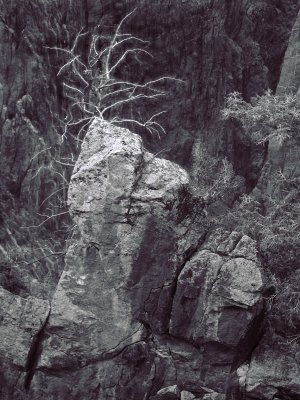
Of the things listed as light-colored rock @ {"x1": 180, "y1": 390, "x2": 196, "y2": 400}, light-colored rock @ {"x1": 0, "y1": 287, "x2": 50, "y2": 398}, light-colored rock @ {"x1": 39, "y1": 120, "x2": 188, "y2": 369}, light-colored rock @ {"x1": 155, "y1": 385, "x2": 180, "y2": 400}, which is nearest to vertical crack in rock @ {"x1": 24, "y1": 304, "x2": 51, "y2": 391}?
light-colored rock @ {"x1": 0, "y1": 287, "x2": 50, "y2": 398}

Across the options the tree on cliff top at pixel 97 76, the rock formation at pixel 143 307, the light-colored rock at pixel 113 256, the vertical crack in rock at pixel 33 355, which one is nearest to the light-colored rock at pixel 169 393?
the rock formation at pixel 143 307

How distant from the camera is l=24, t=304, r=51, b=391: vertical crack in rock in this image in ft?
33.1

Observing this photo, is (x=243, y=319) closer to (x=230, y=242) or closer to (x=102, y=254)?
(x=230, y=242)

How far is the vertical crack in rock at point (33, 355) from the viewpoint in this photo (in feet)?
33.1

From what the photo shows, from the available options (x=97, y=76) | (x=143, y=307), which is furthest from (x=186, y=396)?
(x=97, y=76)

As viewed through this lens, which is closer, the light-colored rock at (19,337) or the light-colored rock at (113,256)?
the light-colored rock at (113,256)

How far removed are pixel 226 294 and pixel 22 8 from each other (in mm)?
7121

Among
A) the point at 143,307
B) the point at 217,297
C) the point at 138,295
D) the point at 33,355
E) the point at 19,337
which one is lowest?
the point at 33,355

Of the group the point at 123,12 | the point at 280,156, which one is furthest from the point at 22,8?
the point at 280,156

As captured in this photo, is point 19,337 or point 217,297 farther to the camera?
point 19,337

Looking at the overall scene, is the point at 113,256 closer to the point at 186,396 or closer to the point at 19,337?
the point at 19,337

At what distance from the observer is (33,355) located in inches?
400

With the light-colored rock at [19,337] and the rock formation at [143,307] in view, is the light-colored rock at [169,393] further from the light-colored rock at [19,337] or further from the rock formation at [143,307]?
the light-colored rock at [19,337]

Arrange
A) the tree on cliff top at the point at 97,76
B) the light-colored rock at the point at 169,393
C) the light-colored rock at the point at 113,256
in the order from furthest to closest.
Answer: the tree on cliff top at the point at 97,76 < the light-colored rock at the point at 169,393 < the light-colored rock at the point at 113,256
